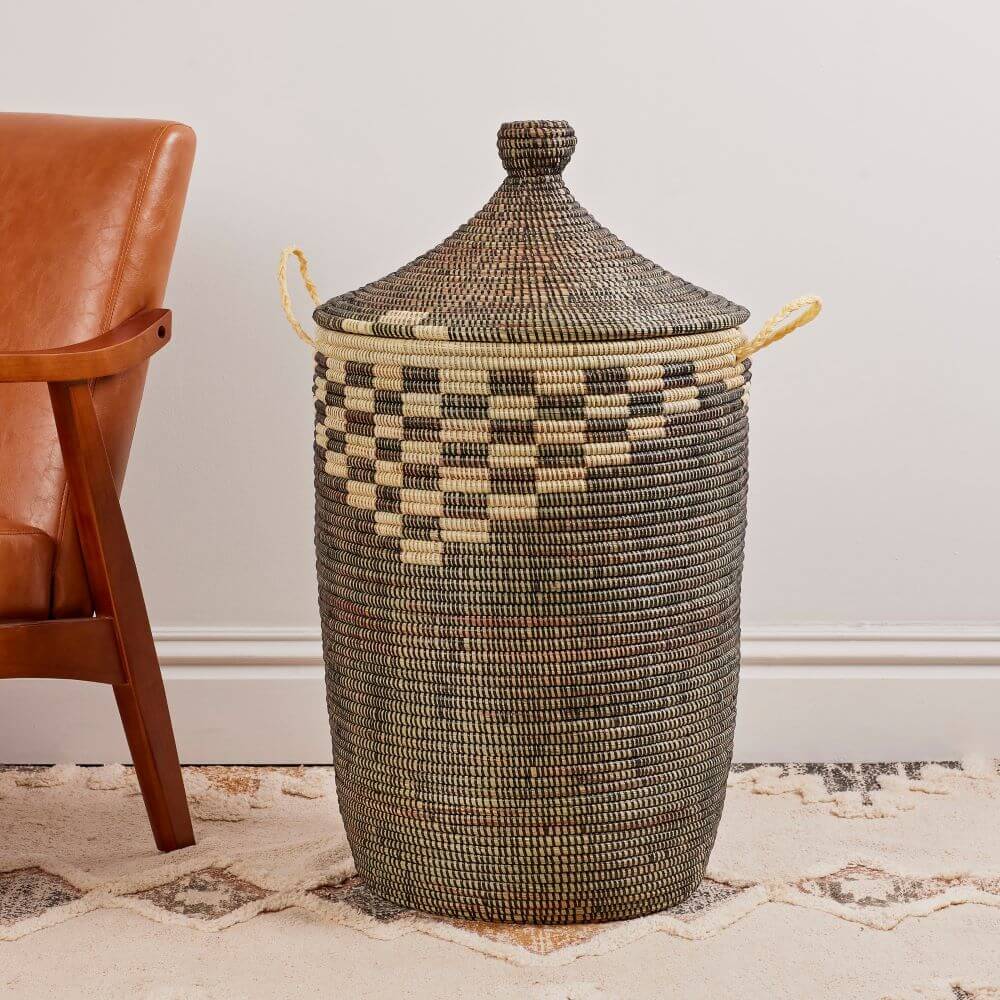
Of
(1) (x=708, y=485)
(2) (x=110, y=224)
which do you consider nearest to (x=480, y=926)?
(1) (x=708, y=485)

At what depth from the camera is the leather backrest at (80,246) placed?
1.45 m

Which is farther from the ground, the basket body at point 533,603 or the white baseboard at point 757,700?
Result: the basket body at point 533,603

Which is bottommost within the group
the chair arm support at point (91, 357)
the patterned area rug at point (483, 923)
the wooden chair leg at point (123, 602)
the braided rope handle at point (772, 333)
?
the patterned area rug at point (483, 923)

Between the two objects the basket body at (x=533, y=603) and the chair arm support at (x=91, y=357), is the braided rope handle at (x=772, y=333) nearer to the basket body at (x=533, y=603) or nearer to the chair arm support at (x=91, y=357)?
the basket body at (x=533, y=603)

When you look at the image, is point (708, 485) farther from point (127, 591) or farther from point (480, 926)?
point (127, 591)

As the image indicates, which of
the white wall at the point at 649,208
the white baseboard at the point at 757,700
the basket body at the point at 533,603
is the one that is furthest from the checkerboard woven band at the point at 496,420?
the white baseboard at the point at 757,700

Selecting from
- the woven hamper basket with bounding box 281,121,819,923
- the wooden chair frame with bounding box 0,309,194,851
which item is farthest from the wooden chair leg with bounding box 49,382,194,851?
the woven hamper basket with bounding box 281,121,819,923

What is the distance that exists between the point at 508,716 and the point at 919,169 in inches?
36.9

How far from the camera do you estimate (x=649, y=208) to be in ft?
5.73

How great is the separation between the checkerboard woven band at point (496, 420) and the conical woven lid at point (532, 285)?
0.02m

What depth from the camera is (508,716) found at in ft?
4.27

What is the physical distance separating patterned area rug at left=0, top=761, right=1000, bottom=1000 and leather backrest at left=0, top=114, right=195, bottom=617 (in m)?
0.32

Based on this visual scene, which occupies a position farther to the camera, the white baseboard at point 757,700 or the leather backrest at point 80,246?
the white baseboard at point 757,700

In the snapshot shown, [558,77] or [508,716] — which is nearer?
[508,716]
